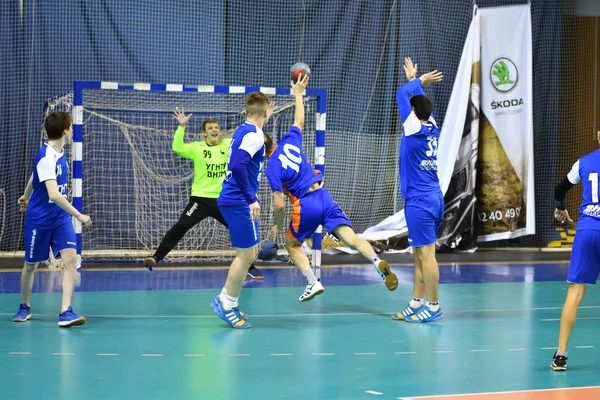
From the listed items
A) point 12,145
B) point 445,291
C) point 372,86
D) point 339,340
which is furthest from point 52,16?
point 339,340

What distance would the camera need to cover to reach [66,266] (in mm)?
8109

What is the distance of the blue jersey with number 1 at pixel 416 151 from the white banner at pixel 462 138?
7.48m

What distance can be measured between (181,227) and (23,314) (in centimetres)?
352

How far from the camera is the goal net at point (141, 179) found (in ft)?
47.1

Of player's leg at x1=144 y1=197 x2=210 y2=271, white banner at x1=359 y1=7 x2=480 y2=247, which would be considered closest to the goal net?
player's leg at x1=144 y1=197 x2=210 y2=271

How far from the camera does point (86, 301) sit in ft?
31.9

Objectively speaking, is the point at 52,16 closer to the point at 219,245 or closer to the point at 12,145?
the point at 12,145

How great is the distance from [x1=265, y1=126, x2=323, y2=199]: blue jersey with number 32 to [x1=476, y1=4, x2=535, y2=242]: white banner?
324 inches

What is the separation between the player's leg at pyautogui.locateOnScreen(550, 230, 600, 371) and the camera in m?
6.41

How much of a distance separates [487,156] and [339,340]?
9.41 meters

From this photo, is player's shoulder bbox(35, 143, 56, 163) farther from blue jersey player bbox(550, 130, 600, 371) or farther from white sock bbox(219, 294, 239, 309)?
blue jersey player bbox(550, 130, 600, 371)

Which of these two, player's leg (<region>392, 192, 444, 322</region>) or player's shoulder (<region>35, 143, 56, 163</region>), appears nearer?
player's shoulder (<region>35, 143, 56, 163</region>)

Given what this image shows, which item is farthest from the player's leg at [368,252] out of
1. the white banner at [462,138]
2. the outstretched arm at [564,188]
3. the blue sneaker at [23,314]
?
the white banner at [462,138]

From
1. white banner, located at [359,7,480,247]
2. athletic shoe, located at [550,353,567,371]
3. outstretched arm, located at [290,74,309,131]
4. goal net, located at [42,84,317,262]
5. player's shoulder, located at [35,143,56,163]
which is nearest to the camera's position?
athletic shoe, located at [550,353,567,371]
